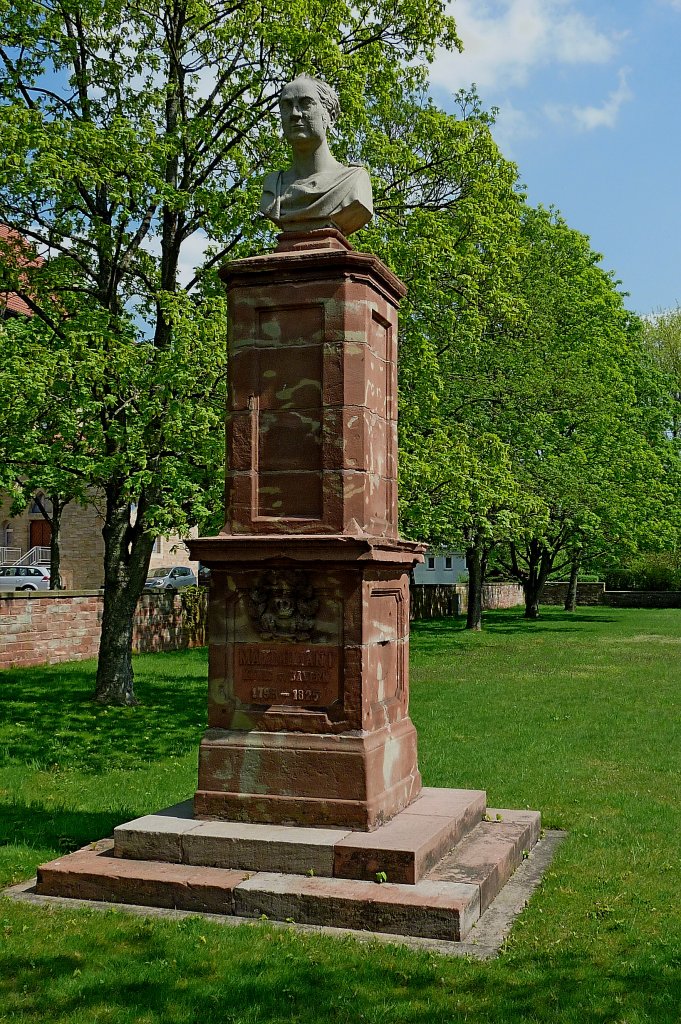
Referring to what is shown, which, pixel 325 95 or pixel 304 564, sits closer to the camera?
pixel 304 564

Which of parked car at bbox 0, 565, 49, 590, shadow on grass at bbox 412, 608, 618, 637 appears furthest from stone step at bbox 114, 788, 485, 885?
parked car at bbox 0, 565, 49, 590

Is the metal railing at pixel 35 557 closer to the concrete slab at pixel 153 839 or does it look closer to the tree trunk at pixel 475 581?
the tree trunk at pixel 475 581

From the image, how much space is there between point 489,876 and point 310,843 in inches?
46.9

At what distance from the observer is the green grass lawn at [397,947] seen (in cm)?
527

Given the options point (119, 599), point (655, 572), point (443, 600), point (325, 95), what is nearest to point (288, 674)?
point (325, 95)

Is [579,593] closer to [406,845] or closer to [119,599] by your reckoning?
[119,599]

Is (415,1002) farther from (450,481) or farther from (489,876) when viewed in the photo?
(450,481)

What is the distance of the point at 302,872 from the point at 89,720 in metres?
8.47

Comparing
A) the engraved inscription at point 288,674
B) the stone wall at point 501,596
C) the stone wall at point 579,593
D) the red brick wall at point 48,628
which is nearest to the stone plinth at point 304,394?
the engraved inscription at point 288,674

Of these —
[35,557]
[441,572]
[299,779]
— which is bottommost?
[299,779]

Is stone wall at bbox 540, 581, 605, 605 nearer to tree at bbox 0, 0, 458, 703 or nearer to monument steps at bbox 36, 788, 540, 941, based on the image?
tree at bbox 0, 0, 458, 703

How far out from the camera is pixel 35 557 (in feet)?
155

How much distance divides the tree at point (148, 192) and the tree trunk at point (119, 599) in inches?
1.2

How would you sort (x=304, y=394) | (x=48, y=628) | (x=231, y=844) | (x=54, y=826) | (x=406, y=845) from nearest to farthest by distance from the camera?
(x=406, y=845), (x=231, y=844), (x=304, y=394), (x=54, y=826), (x=48, y=628)
